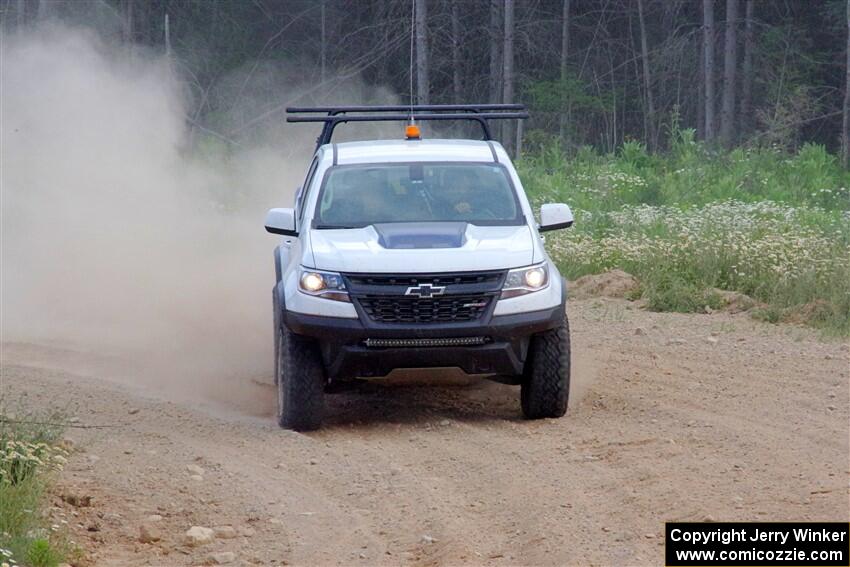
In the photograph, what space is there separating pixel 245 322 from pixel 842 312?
5.82 metres

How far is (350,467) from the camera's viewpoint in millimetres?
8047

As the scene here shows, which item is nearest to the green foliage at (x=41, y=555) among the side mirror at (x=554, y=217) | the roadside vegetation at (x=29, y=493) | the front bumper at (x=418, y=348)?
the roadside vegetation at (x=29, y=493)

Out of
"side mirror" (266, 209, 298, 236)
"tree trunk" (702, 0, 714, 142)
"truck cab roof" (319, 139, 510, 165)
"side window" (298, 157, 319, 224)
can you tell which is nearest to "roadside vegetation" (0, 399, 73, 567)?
"side mirror" (266, 209, 298, 236)

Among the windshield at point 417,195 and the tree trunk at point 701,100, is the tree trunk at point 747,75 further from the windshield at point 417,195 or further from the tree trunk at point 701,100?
the windshield at point 417,195

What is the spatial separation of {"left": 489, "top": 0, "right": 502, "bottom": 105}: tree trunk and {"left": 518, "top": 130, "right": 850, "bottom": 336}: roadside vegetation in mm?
10743

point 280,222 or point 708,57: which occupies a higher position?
point 708,57

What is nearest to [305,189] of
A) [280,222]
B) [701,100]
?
[280,222]

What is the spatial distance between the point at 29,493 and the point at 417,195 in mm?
3941

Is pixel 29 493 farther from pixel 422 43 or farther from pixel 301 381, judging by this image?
pixel 422 43

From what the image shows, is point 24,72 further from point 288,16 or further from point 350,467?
point 288,16

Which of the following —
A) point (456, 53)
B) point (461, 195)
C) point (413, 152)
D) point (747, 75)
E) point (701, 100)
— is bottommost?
point (461, 195)

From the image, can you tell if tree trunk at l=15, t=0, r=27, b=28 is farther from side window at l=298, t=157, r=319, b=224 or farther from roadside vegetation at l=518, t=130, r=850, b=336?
side window at l=298, t=157, r=319, b=224

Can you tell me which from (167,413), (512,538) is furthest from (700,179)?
(512,538)

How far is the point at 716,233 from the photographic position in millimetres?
15570
